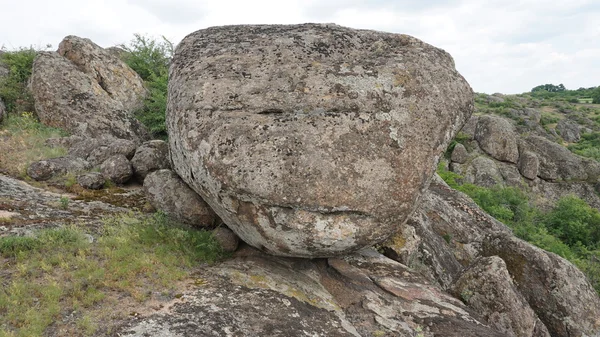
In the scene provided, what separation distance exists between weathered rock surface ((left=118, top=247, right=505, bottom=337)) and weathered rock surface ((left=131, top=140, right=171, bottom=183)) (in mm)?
4100

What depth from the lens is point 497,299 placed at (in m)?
8.94

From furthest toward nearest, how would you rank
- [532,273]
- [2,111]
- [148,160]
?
[2,111] → [148,160] → [532,273]

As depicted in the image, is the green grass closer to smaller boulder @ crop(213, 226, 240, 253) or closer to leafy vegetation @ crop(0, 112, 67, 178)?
smaller boulder @ crop(213, 226, 240, 253)

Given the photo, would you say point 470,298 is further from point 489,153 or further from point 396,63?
point 489,153

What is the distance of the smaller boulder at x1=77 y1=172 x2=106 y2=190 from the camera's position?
10242mm

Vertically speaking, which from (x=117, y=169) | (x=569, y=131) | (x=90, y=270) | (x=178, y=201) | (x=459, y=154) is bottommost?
(x=90, y=270)

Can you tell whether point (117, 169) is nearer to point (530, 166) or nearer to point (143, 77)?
point (143, 77)

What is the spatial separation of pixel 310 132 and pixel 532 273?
746 cm

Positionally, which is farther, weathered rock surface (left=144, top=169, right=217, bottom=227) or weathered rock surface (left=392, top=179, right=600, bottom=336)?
weathered rock surface (left=392, top=179, right=600, bottom=336)

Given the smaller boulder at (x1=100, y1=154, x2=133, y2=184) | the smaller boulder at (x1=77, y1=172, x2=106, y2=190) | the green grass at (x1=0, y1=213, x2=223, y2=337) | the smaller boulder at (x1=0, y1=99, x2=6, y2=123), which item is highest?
the smaller boulder at (x1=0, y1=99, x2=6, y2=123)

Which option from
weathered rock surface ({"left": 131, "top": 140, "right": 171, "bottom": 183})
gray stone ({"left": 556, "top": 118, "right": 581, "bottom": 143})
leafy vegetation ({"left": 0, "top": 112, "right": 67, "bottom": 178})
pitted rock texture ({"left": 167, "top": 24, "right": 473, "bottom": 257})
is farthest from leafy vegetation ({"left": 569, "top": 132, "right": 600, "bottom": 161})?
leafy vegetation ({"left": 0, "top": 112, "right": 67, "bottom": 178})

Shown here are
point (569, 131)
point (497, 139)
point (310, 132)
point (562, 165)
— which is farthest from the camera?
point (569, 131)

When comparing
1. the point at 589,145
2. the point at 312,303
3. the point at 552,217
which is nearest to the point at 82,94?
the point at 312,303

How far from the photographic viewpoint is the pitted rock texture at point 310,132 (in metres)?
7.20
